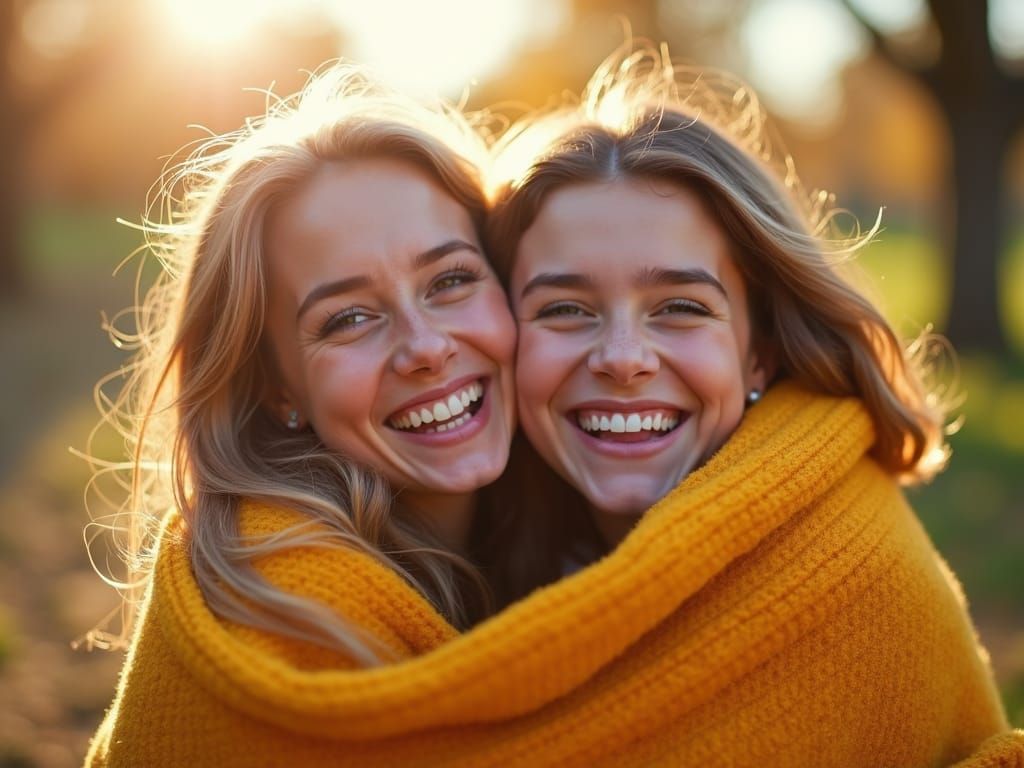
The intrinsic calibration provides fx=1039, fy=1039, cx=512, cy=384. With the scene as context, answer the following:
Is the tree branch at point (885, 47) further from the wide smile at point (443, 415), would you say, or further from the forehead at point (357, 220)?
the wide smile at point (443, 415)

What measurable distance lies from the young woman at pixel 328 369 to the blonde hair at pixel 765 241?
0.23 metres

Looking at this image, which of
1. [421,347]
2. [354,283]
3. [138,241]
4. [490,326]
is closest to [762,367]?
[490,326]

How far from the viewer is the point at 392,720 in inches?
78.5

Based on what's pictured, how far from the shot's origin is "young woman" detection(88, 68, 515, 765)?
2520 mm

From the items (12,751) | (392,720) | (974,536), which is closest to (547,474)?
(392,720)

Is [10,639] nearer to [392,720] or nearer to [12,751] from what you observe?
[12,751]

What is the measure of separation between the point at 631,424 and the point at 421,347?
0.59 metres

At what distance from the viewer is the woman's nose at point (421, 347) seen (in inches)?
104

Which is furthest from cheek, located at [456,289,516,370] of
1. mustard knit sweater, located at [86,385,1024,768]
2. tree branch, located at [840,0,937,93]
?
tree branch, located at [840,0,937,93]

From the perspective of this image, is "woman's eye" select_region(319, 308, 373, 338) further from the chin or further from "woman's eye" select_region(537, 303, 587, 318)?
the chin

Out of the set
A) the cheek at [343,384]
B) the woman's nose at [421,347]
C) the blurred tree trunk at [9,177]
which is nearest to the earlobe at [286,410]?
the cheek at [343,384]

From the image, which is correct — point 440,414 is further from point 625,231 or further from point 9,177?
point 9,177

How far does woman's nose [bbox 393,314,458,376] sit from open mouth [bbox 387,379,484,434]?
3.9 inches

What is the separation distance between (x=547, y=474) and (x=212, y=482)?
1090 mm
